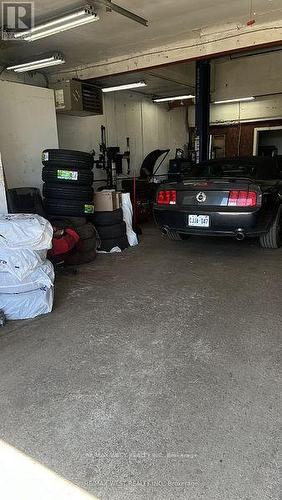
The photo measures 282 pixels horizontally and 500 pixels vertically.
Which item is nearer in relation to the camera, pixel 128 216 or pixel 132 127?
pixel 128 216

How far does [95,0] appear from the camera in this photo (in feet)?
11.9

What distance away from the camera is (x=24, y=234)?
2924 millimetres

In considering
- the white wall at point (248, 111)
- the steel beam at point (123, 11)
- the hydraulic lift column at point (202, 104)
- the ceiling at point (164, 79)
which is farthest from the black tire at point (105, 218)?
the white wall at point (248, 111)

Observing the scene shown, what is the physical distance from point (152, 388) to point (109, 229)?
330cm

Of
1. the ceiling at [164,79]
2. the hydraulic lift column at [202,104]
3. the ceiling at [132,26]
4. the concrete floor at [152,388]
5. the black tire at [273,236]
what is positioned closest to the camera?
the concrete floor at [152,388]

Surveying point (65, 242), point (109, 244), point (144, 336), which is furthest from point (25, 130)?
point (144, 336)

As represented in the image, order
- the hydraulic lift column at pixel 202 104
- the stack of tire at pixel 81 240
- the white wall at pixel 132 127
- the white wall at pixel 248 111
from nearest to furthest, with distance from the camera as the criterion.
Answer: the stack of tire at pixel 81 240, the hydraulic lift column at pixel 202 104, the white wall at pixel 132 127, the white wall at pixel 248 111

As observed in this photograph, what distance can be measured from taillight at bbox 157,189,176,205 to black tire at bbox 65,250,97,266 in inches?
44.0

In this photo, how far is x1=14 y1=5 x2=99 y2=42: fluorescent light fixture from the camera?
12.2 feet

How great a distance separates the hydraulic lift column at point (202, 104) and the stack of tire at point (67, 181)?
2973 millimetres

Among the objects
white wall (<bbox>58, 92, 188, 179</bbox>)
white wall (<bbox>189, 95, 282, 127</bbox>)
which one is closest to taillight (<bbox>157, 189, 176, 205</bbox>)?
white wall (<bbox>58, 92, 188, 179</bbox>)

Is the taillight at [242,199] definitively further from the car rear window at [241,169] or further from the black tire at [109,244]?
the black tire at [109,244]

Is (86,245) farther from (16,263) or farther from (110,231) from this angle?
(16,263)

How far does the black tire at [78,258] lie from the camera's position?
14.6 ft
